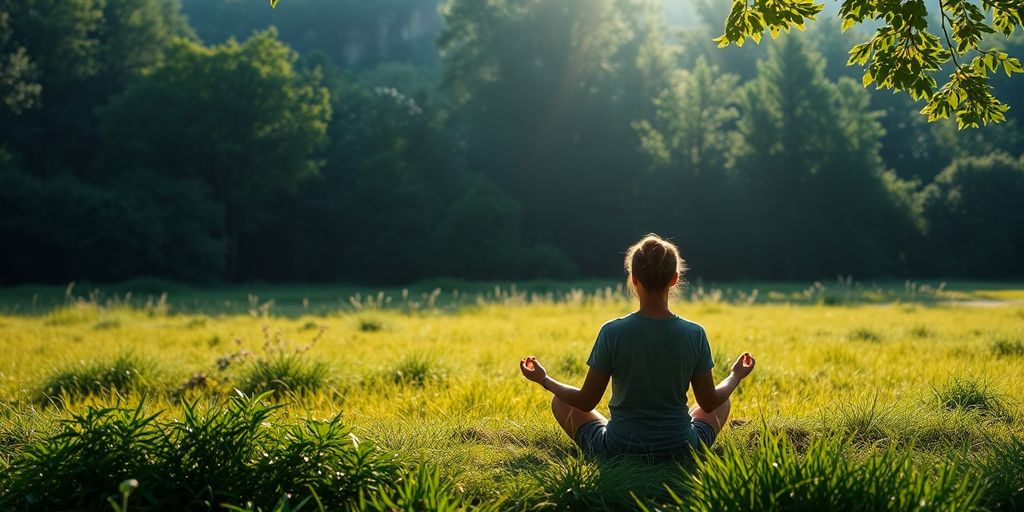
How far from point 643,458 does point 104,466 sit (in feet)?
9.06

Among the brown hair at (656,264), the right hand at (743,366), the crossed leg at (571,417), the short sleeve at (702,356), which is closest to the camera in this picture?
the brown hair at (656,264)

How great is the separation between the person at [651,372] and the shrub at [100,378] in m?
4.64

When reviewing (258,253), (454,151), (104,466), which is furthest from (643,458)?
(258,253)

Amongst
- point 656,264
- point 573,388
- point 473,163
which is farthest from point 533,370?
point 473,163

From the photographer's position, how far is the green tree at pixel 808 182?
44250mm

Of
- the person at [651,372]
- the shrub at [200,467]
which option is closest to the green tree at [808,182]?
the person at [651,372]

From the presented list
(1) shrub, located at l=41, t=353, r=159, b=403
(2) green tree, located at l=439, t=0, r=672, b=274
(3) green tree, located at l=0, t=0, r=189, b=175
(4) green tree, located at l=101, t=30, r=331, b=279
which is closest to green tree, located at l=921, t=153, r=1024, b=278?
(2) green tree, located at l=439, t=0, r=672, b=274

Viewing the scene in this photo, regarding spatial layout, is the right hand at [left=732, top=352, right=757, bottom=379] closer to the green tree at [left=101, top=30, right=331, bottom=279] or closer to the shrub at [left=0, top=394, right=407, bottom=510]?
the shrub at [left=0, top=394, right=407, bottom=510]

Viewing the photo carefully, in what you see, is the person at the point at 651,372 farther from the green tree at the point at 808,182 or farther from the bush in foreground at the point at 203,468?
the green tree at the point at 808,182

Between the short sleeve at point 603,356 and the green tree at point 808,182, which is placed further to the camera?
the green tree at point 808,182

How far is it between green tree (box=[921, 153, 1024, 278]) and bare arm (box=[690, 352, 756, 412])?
46.5 metres

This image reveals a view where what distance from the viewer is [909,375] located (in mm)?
7758

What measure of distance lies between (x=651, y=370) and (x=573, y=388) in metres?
0.47

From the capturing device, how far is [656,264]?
4387 mm
